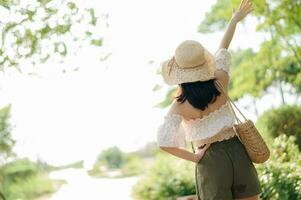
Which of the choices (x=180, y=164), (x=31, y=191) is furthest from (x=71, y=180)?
(x=180, y=164)

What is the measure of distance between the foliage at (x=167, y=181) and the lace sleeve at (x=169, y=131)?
457 cm

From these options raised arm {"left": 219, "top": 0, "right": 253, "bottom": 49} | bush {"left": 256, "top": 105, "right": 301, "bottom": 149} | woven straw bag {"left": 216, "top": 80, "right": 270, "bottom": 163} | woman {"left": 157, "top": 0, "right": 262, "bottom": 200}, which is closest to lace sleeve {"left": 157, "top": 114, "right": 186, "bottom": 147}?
woman {"left": 157, "top": 0, "right": 262, "bottom": 200}

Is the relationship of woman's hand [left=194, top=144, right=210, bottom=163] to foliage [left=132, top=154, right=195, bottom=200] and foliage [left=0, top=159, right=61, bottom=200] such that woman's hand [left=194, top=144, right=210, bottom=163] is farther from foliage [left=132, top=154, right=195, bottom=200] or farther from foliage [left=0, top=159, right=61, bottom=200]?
foliage [left=0, top=159, right=61, bottom=200]

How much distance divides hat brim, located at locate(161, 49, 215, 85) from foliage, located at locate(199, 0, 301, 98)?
297 cm

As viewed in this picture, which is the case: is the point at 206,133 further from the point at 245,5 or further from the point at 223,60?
the point at 245,5

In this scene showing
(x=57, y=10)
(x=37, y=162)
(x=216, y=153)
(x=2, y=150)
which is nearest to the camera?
(x=216, y=153)

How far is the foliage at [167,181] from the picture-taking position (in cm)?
758

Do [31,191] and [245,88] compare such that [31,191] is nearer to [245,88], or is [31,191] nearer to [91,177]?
[91,177]

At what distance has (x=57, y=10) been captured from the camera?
4.64 metres

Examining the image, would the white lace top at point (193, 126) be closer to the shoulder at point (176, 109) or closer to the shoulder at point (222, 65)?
the shoulder at point (176, 109)

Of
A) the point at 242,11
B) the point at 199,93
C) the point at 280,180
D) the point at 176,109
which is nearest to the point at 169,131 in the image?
the point at 176,109

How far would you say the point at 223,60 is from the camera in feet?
10.1

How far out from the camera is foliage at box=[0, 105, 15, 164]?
41.5 feet

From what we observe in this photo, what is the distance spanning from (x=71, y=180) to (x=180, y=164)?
7.54 metres
